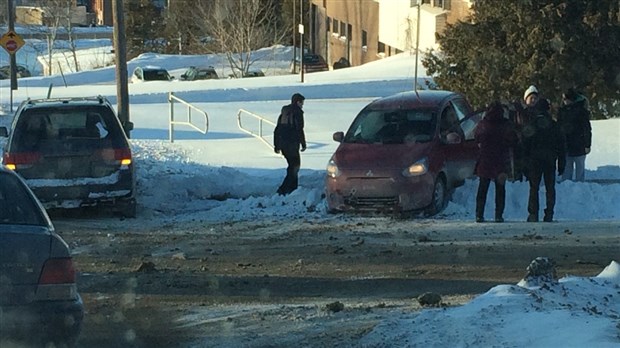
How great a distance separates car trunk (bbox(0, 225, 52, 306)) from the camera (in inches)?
258

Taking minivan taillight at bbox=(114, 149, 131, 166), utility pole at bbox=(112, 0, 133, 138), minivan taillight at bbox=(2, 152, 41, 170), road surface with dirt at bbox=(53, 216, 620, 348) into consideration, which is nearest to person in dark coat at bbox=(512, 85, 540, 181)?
road surface with dirt at bbox=(53, 216, 620, 348)

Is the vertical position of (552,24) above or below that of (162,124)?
above

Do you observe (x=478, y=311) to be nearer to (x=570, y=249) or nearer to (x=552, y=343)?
(x=552, y=343)

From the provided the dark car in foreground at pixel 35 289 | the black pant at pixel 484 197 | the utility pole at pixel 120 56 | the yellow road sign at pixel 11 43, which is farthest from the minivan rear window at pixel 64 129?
the yellow road sign at pixel 11 43

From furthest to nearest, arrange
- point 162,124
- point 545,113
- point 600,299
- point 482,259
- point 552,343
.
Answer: point 162,124, point 545,113, point 482,259, point 600,299, point 552,343

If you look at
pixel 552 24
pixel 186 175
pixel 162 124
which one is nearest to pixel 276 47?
pixel 162 124

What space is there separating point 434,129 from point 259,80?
33.1m

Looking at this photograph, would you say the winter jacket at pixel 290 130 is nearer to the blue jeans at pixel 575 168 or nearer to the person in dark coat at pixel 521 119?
the person in dark coat at pixel 521 119

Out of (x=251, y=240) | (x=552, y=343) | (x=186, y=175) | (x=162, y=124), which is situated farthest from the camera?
(x=162, y=124)

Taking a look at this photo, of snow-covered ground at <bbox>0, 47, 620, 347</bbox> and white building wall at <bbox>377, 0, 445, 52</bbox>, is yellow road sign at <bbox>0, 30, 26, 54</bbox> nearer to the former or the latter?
snow-covered ground at <bbox>0, 47, 620, 347</bbox>

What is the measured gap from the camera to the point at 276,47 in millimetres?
70438

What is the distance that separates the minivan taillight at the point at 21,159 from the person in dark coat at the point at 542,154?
662 centimetres

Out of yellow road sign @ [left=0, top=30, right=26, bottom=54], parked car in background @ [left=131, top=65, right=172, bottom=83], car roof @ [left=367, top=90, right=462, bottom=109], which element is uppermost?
yellow road sign @ [left=0, top=30, right=26, bottom=54]

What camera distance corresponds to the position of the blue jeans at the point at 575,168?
1688cm
